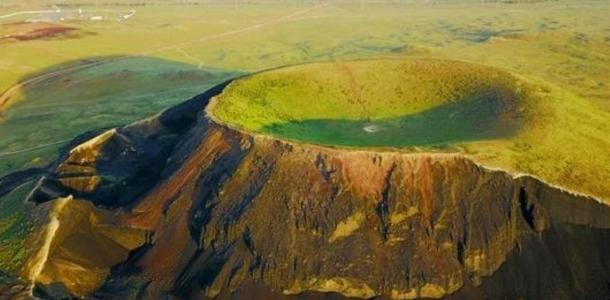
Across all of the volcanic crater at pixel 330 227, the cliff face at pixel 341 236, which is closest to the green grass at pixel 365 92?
the volcanic crater at pixel 330 227

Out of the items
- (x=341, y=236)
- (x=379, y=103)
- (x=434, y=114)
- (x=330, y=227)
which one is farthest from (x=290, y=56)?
(x=341, y=236)

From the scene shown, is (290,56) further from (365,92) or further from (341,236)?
(341,236)

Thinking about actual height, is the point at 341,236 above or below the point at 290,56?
above

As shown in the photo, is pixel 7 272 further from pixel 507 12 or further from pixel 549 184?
pixel 507 12

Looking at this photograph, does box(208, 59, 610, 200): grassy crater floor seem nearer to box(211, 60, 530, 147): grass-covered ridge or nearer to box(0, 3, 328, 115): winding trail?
box(211, 60, 530, 147): grass-covered ridge

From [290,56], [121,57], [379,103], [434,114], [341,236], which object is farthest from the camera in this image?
[121,57]

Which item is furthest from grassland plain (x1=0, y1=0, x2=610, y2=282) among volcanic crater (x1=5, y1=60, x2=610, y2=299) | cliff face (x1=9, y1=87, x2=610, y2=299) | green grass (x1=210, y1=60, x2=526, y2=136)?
green grass (x1=210, y1=60, x2=526, y2=136)
